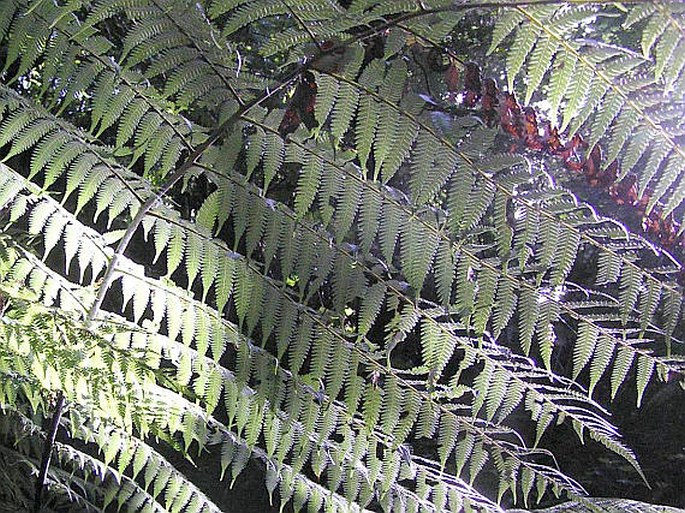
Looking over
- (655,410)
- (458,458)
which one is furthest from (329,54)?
(655,410)

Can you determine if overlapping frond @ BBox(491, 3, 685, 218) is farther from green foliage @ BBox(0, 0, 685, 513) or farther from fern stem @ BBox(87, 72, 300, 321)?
fern stem @ BBox(87, 72, 300, 321)

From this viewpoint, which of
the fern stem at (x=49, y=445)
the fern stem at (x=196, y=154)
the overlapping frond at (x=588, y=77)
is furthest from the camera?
the fern stem at (x=49, y=445)

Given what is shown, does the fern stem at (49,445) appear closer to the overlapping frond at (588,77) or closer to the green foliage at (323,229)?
the green foliage at (323,229)

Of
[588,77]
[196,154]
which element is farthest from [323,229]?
[588,77]

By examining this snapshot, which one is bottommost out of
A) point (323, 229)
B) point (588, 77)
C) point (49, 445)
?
point (49, 445)

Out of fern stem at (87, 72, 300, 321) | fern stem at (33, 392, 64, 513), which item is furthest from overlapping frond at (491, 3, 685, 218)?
fern stem at (33, 392, 64, 513)

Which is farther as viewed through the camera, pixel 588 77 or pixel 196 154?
pixel 196 154

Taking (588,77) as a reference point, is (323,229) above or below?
below

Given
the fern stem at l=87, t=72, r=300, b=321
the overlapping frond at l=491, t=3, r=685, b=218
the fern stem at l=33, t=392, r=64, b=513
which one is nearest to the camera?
the overlapping frond at l=491, t=3, r=685, b=218

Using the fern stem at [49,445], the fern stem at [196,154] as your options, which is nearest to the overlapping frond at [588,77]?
the fern stem at [196,154]

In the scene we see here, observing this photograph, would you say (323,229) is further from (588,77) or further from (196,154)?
(588,77)

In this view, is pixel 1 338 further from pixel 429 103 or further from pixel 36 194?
pixel 429 103

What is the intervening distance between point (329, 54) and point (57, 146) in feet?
1.42

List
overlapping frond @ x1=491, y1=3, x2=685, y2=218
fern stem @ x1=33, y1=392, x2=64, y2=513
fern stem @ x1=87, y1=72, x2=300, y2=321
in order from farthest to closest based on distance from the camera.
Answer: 1. fern stem @ x1=33, y1=392, x2=64, y2=513
2. fern stem @ x1=87, y1=72, x2=300, y2=321
3. overlapping frond @ x1=491, y1=3, x2=685, y2=218
